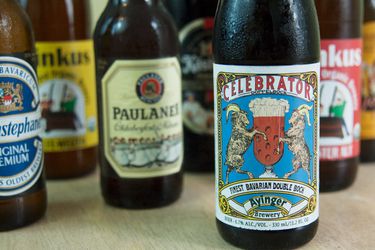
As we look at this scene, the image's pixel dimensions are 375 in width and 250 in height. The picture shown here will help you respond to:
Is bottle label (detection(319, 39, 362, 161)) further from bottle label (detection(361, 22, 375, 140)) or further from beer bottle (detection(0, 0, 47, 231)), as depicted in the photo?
beer bottle (detection(0, 0, 47, 231))

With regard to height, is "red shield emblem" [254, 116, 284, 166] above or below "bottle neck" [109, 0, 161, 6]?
below

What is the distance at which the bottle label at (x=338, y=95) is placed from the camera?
0.98 m

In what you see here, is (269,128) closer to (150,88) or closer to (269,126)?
(269,126)

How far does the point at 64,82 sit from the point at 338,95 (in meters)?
0.48

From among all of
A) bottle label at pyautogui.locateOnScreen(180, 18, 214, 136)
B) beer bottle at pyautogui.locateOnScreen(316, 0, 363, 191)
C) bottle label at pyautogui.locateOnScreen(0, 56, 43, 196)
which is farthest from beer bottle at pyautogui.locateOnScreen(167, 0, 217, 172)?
bottle label at pyautogui.locateOnScreen(0, 56, 43, 196)

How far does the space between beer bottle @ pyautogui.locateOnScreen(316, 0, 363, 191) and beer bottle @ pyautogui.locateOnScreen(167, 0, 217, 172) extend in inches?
8.7

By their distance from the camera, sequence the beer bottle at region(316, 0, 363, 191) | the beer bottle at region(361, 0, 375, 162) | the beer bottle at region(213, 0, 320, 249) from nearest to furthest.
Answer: the beer bottle at region(213, 0, 320, 249)
the beer bottle at region(316, 0, 363, 191)
the beer bottle at region(361, 0, 375, 162)

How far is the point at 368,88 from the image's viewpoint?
3.78ft

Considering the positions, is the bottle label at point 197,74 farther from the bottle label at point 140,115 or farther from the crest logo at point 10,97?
the crest logo at point 10,97

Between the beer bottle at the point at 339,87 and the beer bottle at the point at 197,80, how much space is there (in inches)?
8.7

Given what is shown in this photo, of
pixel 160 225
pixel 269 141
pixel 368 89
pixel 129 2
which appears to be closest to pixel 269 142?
pixel 269 141

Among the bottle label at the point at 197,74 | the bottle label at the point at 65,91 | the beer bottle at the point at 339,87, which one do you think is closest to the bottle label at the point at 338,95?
the beer bottle at the point at 339,87

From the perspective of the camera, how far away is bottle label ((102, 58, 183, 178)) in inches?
36.8

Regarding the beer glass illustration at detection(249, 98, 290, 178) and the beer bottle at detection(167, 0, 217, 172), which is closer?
the beer glass illustration at detection(249, 98, 290, 178)
